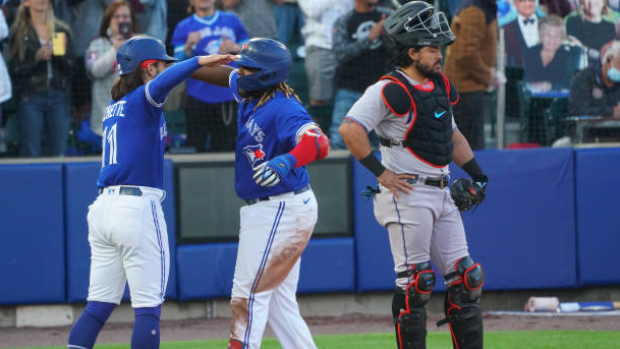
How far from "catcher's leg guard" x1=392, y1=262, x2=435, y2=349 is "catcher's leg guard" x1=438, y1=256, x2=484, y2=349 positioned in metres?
0.15

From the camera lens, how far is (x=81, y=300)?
9109 mm

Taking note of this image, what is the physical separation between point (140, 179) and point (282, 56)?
102 cm

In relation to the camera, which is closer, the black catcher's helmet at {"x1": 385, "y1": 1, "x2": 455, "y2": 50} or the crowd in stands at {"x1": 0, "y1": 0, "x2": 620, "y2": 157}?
the black catcher's helmet at {"x1": 385, "y1": 1, "x2": 455, "y2": 50}

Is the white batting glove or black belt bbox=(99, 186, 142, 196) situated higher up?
the white batting glove

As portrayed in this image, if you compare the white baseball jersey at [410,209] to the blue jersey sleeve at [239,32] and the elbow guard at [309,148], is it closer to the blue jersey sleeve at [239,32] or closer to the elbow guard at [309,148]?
the elbow guard at [309,148]

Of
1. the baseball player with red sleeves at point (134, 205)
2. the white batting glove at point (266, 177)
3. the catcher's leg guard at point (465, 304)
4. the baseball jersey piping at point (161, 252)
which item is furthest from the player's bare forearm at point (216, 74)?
the catcher's leg guard at point (465, 304)

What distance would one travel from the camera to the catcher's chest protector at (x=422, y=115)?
5.50m

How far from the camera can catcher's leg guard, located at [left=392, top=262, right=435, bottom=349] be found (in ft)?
17.8

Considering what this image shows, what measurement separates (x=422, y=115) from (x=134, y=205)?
5.56ft

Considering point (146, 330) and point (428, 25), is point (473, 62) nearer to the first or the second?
point (428, 25)

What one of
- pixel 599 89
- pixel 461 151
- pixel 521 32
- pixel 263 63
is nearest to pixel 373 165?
pixel 461 151

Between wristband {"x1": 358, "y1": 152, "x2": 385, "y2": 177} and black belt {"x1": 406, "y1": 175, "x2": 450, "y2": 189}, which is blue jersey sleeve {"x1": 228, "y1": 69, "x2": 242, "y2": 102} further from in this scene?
black belt {"x1": 406, "y1": 175, "x2": 450, "y2": 189}

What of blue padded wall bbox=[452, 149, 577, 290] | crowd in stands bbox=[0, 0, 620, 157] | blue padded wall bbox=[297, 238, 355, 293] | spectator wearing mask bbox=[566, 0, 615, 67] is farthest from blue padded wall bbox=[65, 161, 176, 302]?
spectator wearing mask bbox=[566, 0, 615, 67]

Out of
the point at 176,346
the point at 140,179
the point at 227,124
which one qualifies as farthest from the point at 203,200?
the point at 140,179
